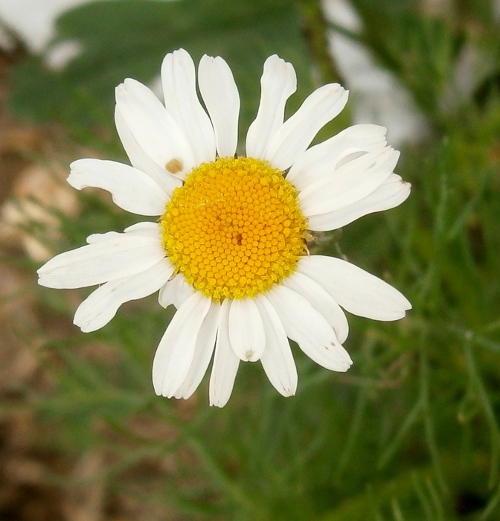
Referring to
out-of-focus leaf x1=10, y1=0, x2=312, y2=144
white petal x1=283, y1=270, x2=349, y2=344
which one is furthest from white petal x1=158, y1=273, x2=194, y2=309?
out-of-focus leaf x1=10, y1=0, x2=312, y2=144

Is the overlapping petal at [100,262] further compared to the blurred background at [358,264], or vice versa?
the blurred background at [358,264]

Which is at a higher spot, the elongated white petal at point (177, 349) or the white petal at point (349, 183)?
the white petal at point (349, 183)

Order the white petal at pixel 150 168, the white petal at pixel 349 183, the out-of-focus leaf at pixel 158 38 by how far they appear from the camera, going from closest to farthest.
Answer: the white petal at pixel 349 183 < the white petal at pixel 150 168 < the out-of-focus leaf at pixel 158 38

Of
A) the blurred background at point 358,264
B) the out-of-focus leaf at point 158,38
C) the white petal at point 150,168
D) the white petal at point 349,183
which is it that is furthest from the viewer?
the out-of-focus leaf at point 158,38

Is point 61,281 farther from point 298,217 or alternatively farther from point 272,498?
point 272,498

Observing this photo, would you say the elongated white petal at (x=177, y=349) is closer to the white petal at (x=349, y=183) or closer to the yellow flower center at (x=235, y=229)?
the yellow flower center at (x=235, y=229)

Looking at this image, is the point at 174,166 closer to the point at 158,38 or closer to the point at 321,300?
the point at 321,300

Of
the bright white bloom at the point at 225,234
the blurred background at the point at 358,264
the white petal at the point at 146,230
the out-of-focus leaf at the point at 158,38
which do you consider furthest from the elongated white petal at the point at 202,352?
the out-of-focus leaf at the point at 158,38

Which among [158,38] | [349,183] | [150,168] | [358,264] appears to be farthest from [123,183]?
[158,38]
